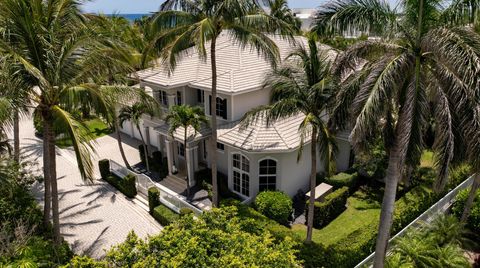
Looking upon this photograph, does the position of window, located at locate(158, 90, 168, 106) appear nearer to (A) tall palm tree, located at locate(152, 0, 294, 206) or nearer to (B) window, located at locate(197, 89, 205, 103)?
(B) window, located at locate(197, 89, 205, 103)

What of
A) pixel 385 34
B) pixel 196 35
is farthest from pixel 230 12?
pixel 385 34

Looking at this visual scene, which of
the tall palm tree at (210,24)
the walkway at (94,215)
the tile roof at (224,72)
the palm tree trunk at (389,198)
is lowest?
the walkway at (94,215)

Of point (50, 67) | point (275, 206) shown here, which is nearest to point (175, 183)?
point (275, 206)

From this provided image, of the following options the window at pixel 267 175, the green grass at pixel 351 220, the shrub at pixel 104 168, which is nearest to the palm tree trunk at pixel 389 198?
the green grass at pixel 351 220

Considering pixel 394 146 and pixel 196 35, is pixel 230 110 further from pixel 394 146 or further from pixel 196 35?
pixel 394 146

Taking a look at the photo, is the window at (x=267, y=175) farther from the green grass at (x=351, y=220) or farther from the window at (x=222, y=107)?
the window at (x=222, y=107)
